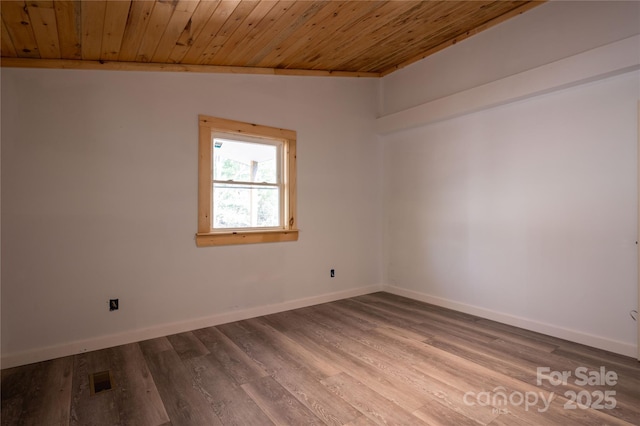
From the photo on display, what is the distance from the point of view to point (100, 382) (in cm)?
251

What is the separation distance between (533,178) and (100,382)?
428 centimetres

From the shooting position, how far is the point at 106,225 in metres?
3.17

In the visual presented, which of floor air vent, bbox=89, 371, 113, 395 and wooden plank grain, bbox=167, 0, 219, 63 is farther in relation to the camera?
wooden plank grain, bbox=167, 0, 219, 63

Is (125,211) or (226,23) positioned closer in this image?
(226,23)

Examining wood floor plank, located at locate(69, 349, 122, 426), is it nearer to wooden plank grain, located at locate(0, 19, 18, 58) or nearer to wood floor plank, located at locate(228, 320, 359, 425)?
wood floor plank, located at locate(228, 320, 359, 425)

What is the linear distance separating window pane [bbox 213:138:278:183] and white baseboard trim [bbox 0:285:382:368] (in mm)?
1557

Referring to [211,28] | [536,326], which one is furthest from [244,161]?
[536,326]

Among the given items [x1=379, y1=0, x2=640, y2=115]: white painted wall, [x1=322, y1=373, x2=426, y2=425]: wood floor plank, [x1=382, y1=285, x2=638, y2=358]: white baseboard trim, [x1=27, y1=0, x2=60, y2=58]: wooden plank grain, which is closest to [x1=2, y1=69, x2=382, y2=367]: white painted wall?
[x1=27, y1=0, x2=60, y2=58]: wooden plank grain

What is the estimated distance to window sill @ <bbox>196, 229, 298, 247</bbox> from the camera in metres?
3.70

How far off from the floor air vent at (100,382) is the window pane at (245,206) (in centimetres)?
172

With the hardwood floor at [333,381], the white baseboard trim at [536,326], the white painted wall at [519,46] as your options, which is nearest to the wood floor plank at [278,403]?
the hardwood floor at [333,381]

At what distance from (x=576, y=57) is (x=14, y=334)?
5.40m

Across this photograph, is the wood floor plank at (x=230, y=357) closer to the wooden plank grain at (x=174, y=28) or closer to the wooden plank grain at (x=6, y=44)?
the wooden plank grain at (x=174, y=28)

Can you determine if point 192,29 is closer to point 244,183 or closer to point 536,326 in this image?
point 244,183
